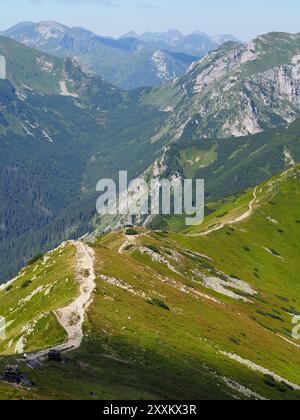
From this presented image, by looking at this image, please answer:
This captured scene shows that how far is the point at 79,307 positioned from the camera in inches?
3831

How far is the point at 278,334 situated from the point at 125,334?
65589 millimetres

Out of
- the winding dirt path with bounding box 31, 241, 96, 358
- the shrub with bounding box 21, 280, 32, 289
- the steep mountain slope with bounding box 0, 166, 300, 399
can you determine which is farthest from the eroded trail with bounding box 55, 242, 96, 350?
the shrub with bounding box 21, 280, 32, 289

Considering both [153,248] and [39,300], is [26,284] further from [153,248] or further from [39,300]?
[153,248]

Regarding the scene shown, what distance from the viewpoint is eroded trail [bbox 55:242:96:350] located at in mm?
84469

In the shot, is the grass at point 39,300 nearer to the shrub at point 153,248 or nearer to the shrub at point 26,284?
the shrub at point 26,284

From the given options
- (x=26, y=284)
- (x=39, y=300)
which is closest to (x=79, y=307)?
(x=39, y=300)

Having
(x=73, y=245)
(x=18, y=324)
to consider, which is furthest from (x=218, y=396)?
(x=73, y=245)

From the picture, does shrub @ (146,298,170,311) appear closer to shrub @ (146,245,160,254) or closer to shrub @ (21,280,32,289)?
shrub @ (21,280,32,289)

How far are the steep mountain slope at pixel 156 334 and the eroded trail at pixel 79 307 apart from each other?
3.50 ft

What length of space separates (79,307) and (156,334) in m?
12.7

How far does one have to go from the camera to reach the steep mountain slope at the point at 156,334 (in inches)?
2817

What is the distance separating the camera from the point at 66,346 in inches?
3159
